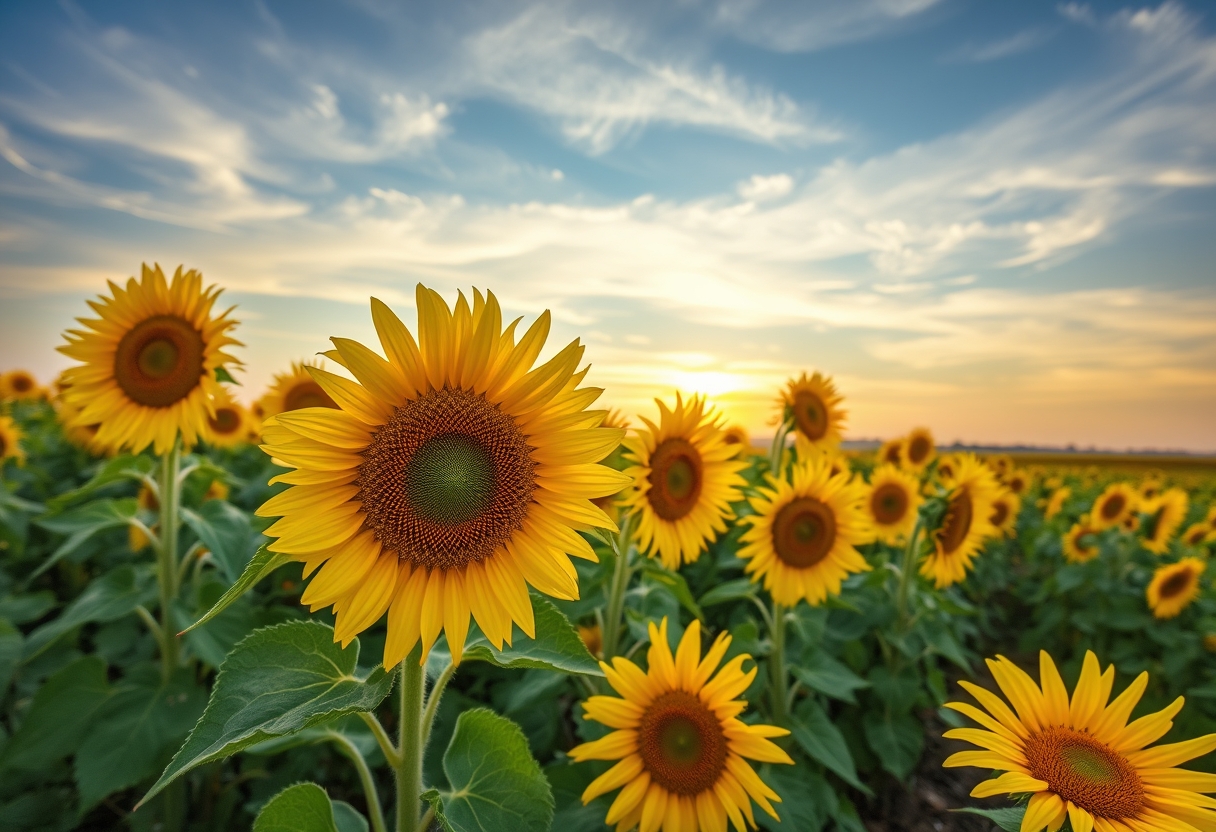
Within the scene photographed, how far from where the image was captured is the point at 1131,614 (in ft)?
25.2

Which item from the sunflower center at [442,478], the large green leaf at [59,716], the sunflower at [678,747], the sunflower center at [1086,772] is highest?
the sunflower center at [442,478]

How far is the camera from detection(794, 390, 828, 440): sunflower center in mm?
5797

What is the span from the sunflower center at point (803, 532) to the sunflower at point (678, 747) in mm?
1551

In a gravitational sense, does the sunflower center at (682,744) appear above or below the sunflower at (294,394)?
below

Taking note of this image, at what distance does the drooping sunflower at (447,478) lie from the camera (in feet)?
6.21

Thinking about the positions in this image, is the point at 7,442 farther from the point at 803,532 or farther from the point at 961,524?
the point at 961,524

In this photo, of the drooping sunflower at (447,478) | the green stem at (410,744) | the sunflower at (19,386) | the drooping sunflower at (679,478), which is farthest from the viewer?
the sunflower at (19,386)

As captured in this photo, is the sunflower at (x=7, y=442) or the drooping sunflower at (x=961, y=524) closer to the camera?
the drooping sunflower at (x=961, y=524)

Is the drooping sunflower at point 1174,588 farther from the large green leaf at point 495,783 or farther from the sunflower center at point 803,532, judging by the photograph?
the large green leaf at point 495,783

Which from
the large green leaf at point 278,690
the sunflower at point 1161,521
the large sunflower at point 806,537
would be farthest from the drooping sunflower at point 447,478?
the sunflower at point 1161,521

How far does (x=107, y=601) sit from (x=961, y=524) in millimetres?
5352

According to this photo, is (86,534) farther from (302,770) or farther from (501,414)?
(501,414)

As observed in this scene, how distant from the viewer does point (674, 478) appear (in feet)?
13.4

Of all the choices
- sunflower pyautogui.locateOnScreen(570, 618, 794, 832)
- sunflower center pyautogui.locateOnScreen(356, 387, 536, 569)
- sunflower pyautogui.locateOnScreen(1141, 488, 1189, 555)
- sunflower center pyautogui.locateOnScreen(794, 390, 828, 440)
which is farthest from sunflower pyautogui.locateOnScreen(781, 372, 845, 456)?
sunflower pyautogui.locateOnScreen(1141, 488, 1189, 555)
